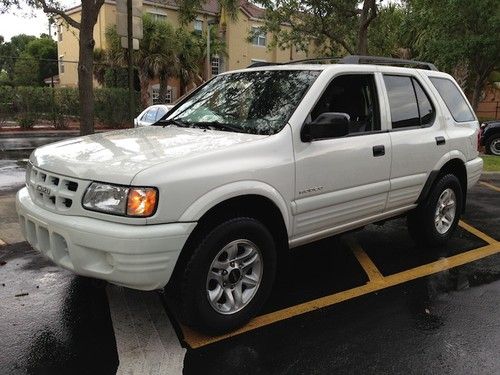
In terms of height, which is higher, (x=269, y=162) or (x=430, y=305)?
(x=269, y=162)

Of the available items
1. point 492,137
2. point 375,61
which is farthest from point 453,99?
point 492,137

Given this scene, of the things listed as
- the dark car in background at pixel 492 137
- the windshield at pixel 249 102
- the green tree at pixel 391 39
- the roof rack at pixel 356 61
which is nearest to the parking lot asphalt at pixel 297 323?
the windshield at pixel 249 102

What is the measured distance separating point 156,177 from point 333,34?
16896 millimetres

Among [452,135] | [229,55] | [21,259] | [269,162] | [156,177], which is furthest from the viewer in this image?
[229,55]

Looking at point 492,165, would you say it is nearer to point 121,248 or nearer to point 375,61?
point 375,61

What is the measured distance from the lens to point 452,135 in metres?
5.36

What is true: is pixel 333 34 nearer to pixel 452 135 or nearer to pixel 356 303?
pixel 452 135

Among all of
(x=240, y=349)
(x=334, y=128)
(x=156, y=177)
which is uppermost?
(x=334, y=128)

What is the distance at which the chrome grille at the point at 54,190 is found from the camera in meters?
3.24

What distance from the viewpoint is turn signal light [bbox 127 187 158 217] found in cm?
303

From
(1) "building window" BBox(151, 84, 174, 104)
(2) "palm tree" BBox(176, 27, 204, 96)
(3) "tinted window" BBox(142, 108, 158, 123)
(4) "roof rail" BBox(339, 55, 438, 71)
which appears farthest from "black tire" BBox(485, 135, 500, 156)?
(1) "building window" BBox(151, 84, 174, 104)

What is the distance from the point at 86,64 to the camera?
29.0 feet

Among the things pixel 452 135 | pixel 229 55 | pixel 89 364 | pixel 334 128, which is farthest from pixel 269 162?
pixel 229 55

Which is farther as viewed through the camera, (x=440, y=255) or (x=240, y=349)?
(x=440, y=255)
